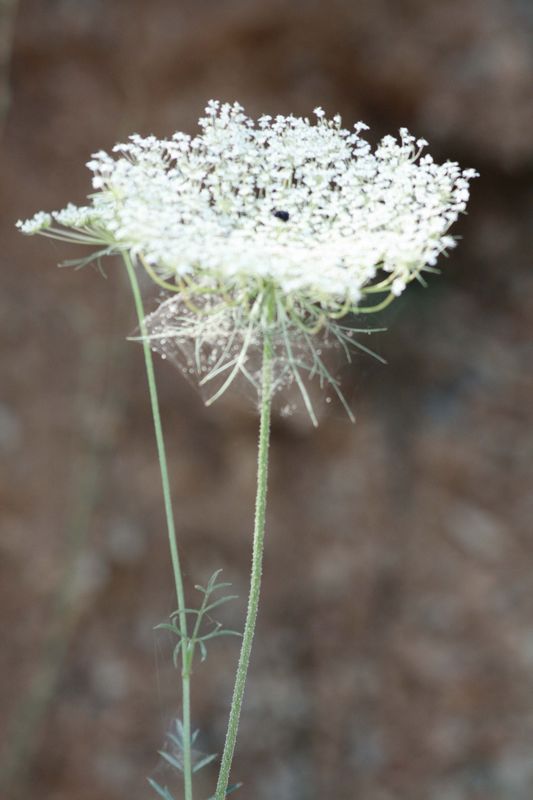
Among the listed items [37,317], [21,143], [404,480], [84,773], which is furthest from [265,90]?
[84,773]

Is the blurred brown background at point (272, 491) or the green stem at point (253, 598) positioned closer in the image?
the green stem at point (253, 598)

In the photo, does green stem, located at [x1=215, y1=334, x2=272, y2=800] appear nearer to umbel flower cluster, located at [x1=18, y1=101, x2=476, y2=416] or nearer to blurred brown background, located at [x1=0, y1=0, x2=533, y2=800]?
umbel flower cluster, located at [x1=18, y1=101, x2=476, y2=416]

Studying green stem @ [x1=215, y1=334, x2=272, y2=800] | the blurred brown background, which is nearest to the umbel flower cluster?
green stem @ [x1=215, y1=334, x2=272, y2=800]

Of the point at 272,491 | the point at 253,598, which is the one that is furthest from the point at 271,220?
the point at 272,491

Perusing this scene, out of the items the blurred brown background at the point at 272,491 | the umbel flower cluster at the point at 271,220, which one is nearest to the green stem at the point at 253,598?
the umbel flower cluster at the point at 271,220

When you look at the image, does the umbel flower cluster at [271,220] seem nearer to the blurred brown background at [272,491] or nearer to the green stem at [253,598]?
the green stem at [253,598]

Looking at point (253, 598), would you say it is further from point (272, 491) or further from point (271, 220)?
point (272, 491)

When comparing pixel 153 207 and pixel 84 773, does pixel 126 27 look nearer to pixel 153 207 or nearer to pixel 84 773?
pixel 84 773
